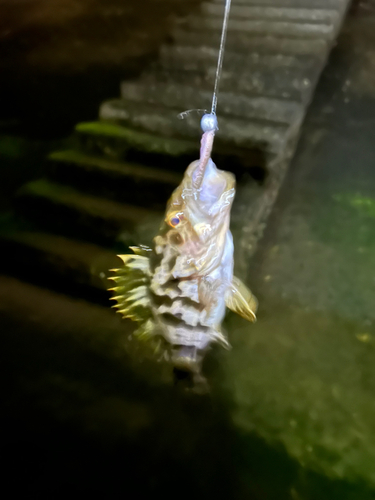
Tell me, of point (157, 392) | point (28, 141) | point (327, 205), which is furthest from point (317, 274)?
point (28, 141)

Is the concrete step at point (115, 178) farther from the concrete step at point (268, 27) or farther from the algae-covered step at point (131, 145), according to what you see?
the concrete step at point (268, 27)

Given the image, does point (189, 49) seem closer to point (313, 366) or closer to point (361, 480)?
point (313, 366)

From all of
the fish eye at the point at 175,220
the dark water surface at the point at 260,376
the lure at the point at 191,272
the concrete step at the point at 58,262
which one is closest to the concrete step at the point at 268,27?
the dark water surface at the point at 260,376

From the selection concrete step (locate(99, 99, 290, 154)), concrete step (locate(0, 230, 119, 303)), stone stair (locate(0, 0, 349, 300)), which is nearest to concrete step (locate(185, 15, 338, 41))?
stone stair (locate(0, 0, 349, 300))

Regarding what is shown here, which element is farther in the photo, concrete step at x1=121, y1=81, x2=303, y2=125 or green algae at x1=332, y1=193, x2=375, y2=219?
concrete step at x1=121, y1=81, x2=303, y2=125

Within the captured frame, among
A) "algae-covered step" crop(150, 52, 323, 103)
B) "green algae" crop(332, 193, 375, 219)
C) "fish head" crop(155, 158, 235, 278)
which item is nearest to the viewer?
"fish head" crop(155, 158, 235, 278)

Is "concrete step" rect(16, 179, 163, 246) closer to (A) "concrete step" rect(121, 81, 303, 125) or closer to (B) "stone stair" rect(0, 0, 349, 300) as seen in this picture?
(B) "stone stair" rect(0, 0, 349, 300)
